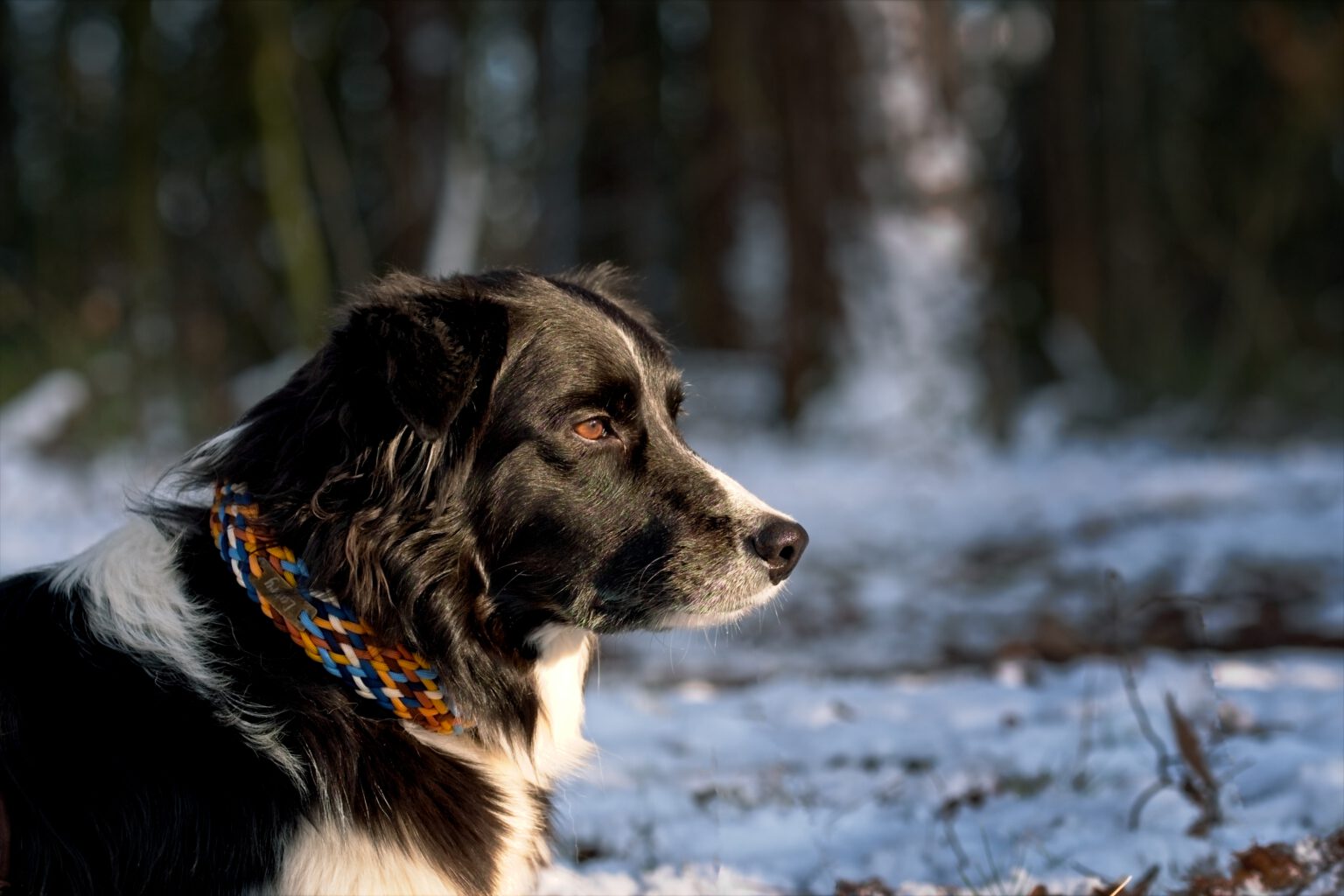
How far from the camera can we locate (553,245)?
52.5 ft

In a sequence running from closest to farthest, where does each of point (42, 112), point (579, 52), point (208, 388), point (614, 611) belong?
point (614, 611) < point (208, 388) < point (579, 52) < point (42, 112)

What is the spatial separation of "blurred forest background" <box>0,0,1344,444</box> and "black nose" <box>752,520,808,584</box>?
51.8 inches

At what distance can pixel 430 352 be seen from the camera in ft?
8.61

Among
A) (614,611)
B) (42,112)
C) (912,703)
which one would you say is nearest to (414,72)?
(42,112)

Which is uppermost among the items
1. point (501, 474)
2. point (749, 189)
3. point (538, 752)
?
point (749, 189)

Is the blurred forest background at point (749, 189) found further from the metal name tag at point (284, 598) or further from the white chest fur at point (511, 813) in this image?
the white chest fur at point (511, 813)

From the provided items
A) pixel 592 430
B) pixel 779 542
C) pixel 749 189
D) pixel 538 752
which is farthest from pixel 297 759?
pixel 749 189

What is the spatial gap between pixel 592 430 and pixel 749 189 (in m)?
16.0

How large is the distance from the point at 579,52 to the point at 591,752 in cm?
1572

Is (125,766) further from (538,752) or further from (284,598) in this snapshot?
(538,752)

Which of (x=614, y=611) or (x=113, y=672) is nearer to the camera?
(x=113, y=672)

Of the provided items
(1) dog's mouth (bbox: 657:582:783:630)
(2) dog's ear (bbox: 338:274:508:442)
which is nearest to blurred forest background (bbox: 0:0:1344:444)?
(2) dog's ear (bbox: 338:274:508:442)

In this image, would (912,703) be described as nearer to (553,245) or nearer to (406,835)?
(406,835)

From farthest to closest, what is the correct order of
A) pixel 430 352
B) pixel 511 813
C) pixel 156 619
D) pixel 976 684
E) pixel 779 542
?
pixel 976 684
pixel 779 542
pixel 511 813
pixel 430 352
pixel 156 619
